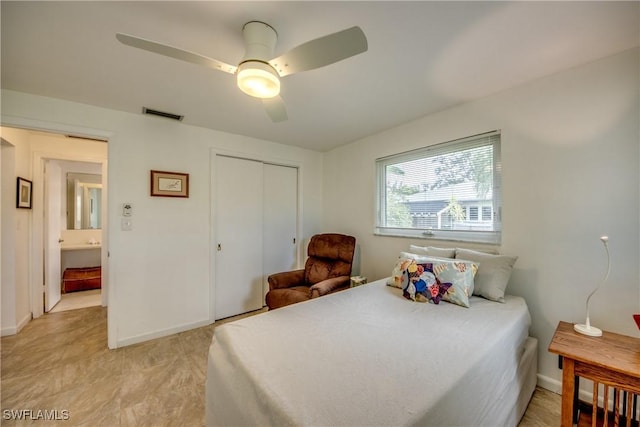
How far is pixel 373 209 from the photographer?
3146 millimetres

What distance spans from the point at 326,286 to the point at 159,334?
1908 mm

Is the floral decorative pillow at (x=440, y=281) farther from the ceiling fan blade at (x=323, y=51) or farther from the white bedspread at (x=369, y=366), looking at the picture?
the ceiling fan blade at (x=323, y=51)

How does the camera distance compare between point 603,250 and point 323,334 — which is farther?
point 603,250

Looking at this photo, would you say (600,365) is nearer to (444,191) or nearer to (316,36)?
(444,191)

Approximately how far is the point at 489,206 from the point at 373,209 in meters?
1.27

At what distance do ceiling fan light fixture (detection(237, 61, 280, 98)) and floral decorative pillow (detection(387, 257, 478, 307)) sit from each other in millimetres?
1635

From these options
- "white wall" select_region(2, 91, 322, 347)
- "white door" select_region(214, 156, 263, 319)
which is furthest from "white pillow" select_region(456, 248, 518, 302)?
"white wall" select_region(2, 91, 322, 347)

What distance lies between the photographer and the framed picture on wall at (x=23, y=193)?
8.85 ft

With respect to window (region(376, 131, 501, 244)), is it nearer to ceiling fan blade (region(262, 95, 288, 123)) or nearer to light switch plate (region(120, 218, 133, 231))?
ceiling fan blade (region(262, 95, 288, 123))

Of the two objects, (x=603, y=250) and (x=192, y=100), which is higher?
(x=192, y=100)

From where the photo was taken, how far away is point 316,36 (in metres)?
1.44

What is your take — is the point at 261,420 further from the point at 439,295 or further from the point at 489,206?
the point at 489,206

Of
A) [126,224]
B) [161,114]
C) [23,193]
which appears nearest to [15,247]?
[23,193]

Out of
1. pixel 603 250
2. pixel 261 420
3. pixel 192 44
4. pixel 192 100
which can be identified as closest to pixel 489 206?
pixel 603 250
